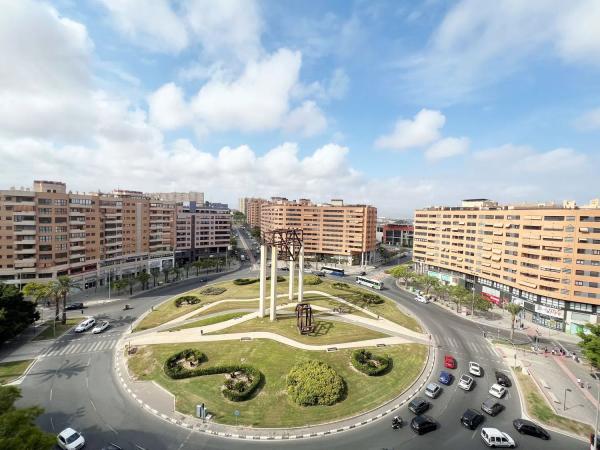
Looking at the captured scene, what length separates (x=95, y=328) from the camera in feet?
219

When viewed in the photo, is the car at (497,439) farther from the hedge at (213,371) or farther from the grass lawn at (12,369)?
the grass lawn at (12,369)

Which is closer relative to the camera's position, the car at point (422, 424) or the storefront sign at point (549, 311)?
the car at point (422, 424)

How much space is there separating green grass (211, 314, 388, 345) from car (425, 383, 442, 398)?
1681 centimetres

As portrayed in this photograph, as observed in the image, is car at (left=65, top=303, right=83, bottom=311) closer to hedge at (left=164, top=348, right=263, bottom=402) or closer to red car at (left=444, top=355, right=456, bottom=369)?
hedge at (left=164, top=348, right=263, bottom=402)

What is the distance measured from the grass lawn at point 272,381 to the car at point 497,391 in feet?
35.0

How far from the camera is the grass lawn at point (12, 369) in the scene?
47.0 metres

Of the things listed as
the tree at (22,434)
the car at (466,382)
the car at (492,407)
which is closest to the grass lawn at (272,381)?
the car at (466,382)

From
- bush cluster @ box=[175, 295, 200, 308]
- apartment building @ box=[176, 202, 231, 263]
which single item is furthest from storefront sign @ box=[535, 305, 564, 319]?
apartment building @ box=[176, 202, 231, 263]

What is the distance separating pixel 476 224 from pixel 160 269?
129 meters

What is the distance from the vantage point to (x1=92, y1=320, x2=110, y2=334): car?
66.1 meters

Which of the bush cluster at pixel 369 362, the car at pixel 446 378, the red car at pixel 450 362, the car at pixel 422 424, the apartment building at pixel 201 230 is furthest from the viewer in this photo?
the apartment building at pixel 201 230

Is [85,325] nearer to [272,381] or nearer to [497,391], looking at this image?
[272,381]

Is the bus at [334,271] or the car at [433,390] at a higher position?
the bus at [334,271]

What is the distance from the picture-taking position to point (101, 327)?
67.2 m
